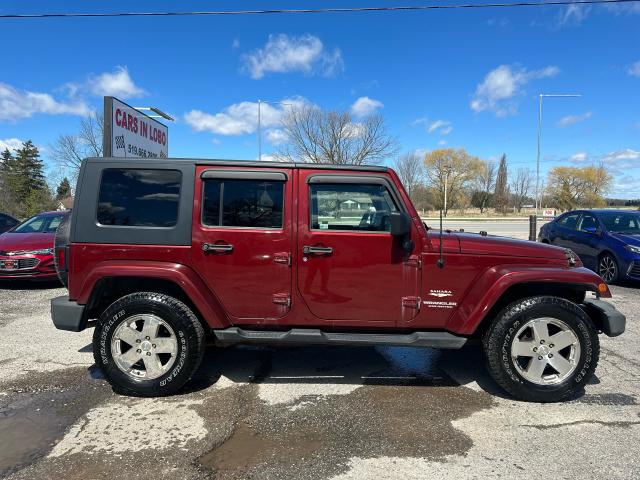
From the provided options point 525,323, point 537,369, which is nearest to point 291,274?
point 525,323

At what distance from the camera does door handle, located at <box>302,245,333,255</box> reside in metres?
3.62

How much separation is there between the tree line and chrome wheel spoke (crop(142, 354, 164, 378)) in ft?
116

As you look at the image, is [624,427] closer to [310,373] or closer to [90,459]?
[310,373]

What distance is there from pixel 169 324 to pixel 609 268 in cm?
840

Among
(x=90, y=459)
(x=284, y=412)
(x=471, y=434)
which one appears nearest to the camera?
(x=90, y=459)

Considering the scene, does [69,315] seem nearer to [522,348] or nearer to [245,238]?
[245,238]

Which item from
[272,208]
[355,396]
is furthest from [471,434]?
[272,208]

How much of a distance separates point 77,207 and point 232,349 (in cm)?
221

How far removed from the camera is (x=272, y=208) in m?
3.71

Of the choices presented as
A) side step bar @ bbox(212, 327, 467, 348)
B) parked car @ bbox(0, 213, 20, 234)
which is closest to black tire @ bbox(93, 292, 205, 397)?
side step bar @ bbox(212, 327, 467, 348)

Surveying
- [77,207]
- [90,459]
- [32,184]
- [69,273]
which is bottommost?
[90,459]

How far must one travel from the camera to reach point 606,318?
368cm

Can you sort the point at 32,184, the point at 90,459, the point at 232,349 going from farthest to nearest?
the point at 32,184 < the point at 232,349 < the point at 90,459

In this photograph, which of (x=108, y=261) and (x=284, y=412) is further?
(x=108, y=261)
